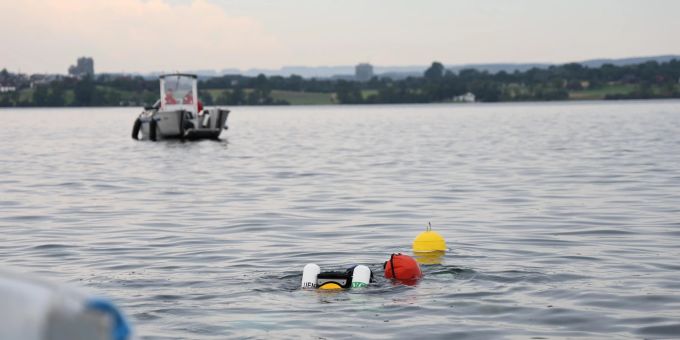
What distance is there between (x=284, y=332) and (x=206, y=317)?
122 centimetres

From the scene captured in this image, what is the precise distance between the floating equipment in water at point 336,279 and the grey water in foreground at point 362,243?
0.16 metres

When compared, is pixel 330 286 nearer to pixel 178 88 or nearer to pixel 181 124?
pixel 181 124

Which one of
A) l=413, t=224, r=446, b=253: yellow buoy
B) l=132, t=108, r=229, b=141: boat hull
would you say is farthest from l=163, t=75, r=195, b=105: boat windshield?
l=413, t=224, r=446, b=253: yellow buoy

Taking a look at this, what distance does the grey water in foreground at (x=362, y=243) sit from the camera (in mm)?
11406

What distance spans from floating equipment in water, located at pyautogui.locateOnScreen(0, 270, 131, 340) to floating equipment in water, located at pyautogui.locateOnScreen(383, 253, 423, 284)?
1034cm

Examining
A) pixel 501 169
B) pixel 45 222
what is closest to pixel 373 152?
pixel 501 169

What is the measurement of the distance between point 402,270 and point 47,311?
1054 cm

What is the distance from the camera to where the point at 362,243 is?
714 inches

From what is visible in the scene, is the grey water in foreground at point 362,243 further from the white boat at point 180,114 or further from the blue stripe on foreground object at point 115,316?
the white boat at point 180,114

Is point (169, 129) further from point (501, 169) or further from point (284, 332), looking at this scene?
point (284, 332)

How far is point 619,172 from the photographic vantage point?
116 ft

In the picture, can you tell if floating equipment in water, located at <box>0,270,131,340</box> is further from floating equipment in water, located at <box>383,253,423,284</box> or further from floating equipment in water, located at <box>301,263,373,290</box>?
floating equipment in water, located at <box>383,253,423,284</box>

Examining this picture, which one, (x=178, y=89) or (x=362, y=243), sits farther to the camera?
(x=178, y=89)

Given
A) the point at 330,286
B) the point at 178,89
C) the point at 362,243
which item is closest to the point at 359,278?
the point at 330,286
